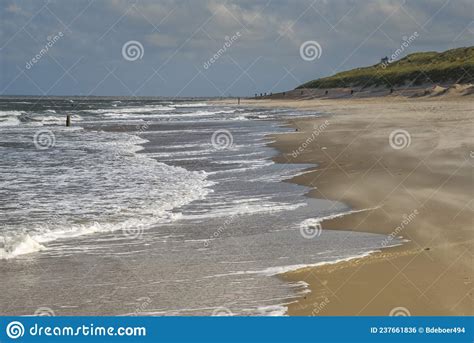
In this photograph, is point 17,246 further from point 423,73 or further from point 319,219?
point 423,73

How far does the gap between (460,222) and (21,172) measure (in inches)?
470

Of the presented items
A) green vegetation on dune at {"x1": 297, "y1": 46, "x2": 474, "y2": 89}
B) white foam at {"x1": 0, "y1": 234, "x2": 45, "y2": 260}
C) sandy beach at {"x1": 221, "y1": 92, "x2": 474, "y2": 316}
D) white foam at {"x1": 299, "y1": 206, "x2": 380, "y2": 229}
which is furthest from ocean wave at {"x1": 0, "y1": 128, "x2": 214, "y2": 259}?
green vegetation on dune at {"x1": 297, "y1": 46, "x2": 474, "y2": 89}

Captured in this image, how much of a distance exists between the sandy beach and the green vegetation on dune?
153ft

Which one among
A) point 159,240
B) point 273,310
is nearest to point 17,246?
point 159,240

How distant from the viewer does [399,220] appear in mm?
10445

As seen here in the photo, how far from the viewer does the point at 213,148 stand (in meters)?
25.1

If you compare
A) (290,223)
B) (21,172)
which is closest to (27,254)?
(290,223)

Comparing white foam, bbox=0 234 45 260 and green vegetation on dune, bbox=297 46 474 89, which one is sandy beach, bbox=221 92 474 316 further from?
green vegetation on dune, bbox=297 46 474 89

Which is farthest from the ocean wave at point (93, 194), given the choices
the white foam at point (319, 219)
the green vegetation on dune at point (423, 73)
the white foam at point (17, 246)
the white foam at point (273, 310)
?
the green vegetation on dune at point (423, 73)

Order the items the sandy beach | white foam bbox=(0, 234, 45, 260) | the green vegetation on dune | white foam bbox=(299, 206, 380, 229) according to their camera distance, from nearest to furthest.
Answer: the sandy beach < white foam bbox=(0, 234, 45, 260) < white foam bbox=(299, 206, 380, 229) < the green vegetation on dune

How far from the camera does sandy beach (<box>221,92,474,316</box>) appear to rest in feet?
21.2

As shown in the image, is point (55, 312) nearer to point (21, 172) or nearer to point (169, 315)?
point (169, 315)

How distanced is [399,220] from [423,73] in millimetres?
67070

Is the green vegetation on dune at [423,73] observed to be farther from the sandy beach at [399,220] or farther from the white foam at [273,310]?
the white foam at [273,310]
